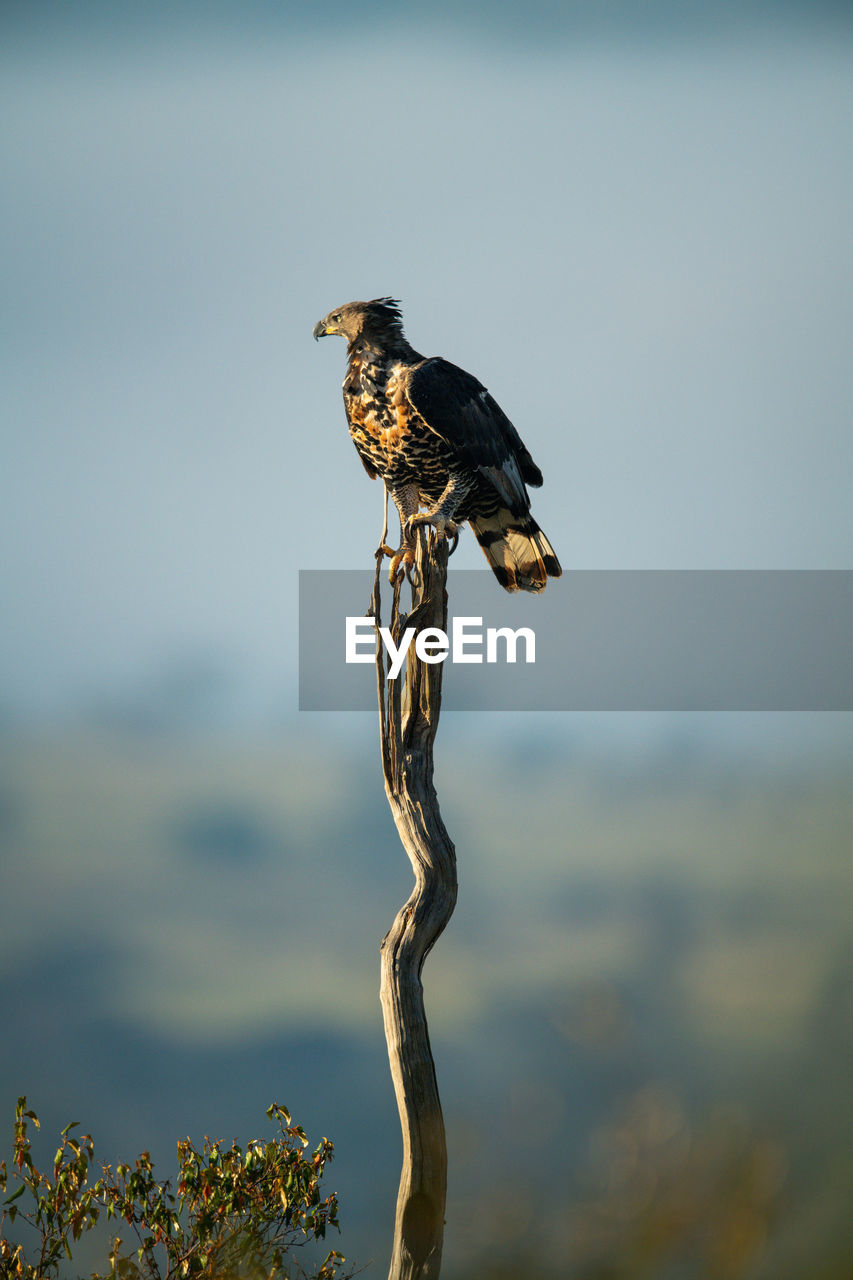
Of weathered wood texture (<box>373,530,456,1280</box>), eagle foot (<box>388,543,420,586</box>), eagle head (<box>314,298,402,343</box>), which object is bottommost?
weathered wood texture (<box>373,530,456,1280</box>)

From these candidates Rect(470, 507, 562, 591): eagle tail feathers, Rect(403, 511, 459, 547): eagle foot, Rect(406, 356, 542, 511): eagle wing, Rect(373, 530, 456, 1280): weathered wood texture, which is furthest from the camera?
Rect(470, 507, 562, 591): eagle tail feathers

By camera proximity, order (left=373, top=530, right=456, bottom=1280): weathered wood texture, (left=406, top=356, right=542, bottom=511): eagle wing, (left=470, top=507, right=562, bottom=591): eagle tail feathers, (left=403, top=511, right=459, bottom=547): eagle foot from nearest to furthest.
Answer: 1. (left=373, top=530, right=456, bottom=1280): weathered wood texture
2. (left=406, top=356, right=542, bottom=511): eagle wing
3. (left=403, top=511, right=459, bottom=547): eagle foot
4. (left=470, top=507, right=562, bottom=591): eagle tail feathers

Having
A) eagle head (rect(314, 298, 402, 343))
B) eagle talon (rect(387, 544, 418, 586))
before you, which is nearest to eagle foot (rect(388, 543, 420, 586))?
eagle talon (rect(387, 544, 418, 586))

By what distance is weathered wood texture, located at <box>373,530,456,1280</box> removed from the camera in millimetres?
4297

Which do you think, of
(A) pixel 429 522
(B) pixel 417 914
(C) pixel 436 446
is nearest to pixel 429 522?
(A) pixel 429 522

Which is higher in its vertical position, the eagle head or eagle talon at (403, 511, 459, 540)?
the eagle head

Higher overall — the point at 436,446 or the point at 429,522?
the point at 436,446

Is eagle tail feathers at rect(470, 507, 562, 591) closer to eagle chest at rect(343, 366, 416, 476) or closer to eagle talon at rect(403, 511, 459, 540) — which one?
eagle talon at rect(403, 511, 459, 540)

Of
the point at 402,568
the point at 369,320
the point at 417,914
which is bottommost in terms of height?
the point at 417,914

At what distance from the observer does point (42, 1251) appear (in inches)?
169

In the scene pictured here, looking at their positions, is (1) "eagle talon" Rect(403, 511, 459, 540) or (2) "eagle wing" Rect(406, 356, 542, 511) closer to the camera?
(2) "eagle wing" Rect(406, 356, 542, 511)

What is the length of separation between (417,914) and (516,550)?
1918mm

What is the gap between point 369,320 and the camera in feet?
17.1

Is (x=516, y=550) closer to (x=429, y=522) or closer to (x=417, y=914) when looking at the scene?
(x=429, y=522)
